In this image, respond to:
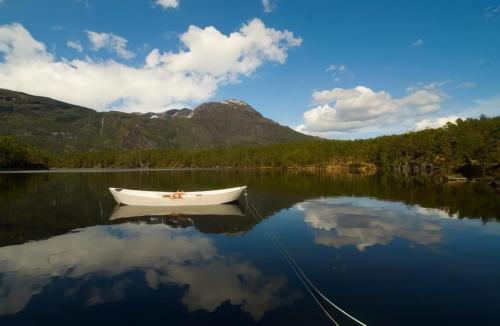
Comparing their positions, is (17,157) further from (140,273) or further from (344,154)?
(140,273)

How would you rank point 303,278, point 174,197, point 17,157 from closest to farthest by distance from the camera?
1. point 303,278
2. point 174,197
3. point 17,157

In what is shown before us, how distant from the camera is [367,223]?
27.1 meters

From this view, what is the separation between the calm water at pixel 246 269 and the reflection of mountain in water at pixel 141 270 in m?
0.08

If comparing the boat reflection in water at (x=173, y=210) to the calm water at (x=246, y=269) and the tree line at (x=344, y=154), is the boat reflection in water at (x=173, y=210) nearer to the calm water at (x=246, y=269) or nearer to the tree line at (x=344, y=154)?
the calm water at (x=246, y=269)

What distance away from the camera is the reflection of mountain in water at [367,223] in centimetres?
2180

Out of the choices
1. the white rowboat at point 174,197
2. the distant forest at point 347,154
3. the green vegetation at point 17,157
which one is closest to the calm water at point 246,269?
the white rowboat at point 174,197

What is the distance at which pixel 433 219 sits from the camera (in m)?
28.9

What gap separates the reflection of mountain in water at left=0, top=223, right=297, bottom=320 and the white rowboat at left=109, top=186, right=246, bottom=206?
38.4 feet

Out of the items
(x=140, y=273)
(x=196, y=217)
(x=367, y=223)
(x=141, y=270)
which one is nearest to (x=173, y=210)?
(x=196, y=217)

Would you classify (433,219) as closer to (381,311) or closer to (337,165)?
(381,311)

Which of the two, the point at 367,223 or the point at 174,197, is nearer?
the point at 367,223

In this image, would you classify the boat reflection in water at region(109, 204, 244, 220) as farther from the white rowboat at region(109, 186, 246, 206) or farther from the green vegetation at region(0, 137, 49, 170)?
the green vegetation at region(0, 137, 49, 170)

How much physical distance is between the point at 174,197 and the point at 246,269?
20.8 meters

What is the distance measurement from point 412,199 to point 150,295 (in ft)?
126
